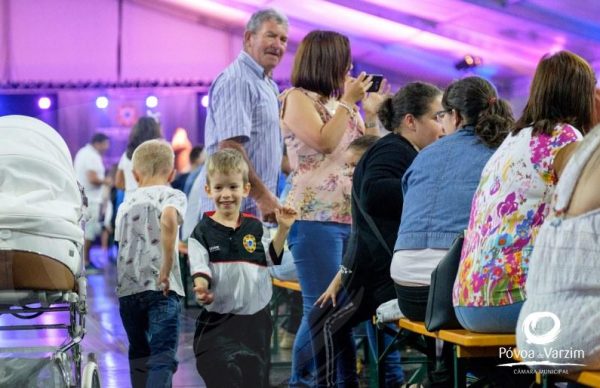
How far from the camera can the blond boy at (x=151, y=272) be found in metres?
4.27

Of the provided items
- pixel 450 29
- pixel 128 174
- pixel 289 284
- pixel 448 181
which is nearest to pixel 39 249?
pixel 448 181

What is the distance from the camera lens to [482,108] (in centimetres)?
359

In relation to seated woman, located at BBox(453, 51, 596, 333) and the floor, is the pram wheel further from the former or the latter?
seated woman, located at BBox(453, 51, 596, 333)

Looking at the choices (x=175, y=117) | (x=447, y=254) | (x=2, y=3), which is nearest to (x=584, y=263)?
(x=447, y=254)

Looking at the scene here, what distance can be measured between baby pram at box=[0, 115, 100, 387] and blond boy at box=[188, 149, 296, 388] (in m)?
0.43

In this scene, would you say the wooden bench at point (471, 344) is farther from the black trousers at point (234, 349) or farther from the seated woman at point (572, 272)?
the black trousers at point (234, 349)

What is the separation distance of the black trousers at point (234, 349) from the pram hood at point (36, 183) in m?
0.58

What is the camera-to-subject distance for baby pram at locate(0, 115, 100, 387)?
3623 mm

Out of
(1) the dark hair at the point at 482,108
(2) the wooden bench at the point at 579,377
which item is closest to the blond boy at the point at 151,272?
(1) the dark hair at the point at 482,108

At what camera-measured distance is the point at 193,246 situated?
12.9 feet

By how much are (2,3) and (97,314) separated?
9.59 metres

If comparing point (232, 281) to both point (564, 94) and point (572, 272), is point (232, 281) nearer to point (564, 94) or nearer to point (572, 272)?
point (564, 94)

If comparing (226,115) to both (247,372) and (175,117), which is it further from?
(175,117)

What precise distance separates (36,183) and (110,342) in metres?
3.05
